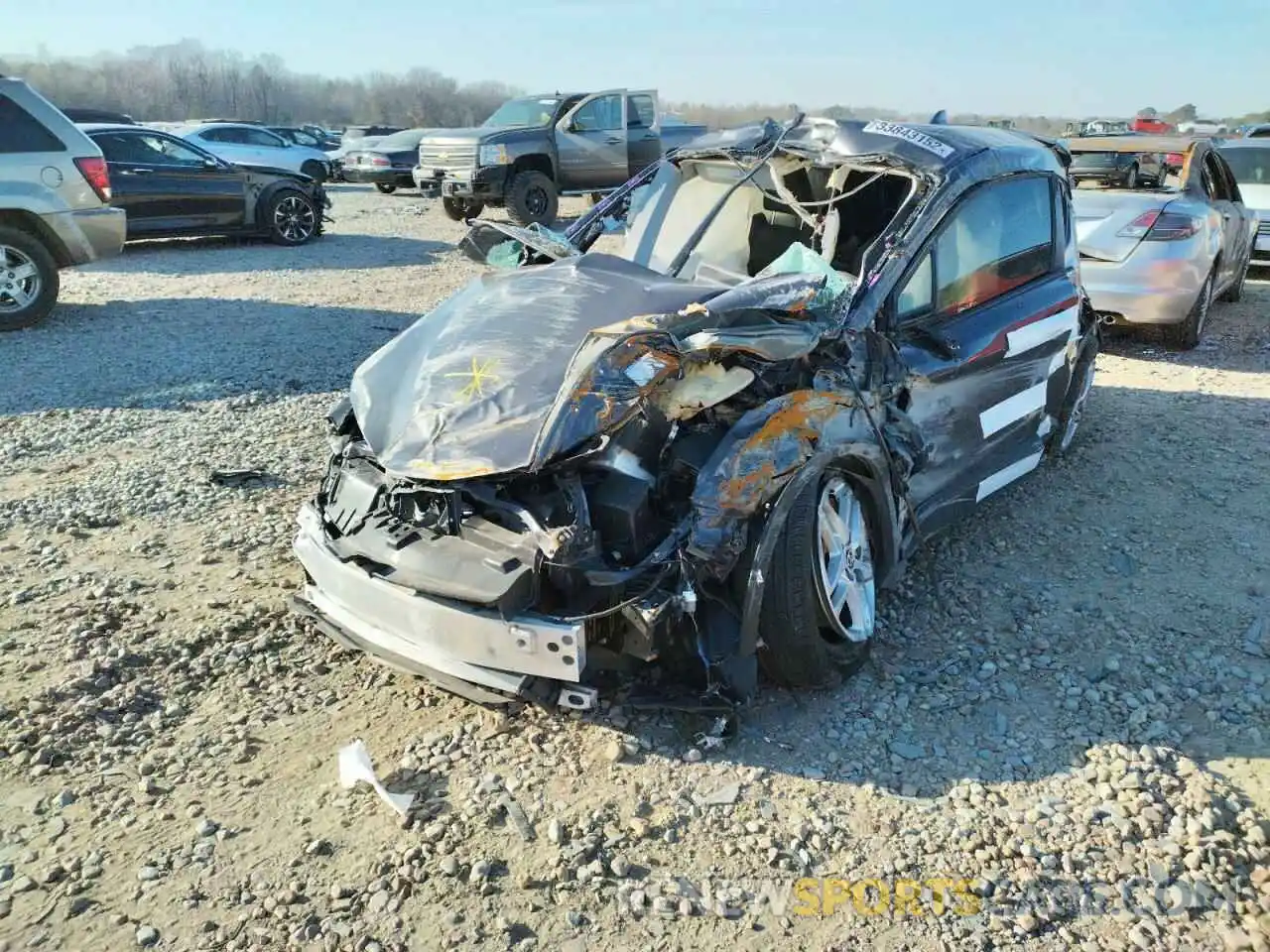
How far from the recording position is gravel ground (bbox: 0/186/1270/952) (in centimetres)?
247

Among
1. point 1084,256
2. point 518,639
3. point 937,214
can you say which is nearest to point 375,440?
point 518,639

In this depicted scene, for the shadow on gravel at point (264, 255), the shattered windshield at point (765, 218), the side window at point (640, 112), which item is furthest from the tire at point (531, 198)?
the shattered windshield at point (765, 218)

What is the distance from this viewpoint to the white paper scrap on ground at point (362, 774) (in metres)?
2.81

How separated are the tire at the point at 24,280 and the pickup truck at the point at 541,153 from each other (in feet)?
25.3

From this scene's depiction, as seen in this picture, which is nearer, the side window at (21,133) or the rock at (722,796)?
the rock at (722,796)

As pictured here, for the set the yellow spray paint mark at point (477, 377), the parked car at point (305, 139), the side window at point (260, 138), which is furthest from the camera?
the parked car at point (305, 139)

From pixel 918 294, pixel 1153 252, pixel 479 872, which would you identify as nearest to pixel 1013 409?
pixel 918 294

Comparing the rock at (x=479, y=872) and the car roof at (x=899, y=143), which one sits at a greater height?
the car roof at (x=899, y=143)

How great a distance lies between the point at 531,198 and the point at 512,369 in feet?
43.7

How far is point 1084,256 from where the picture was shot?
25.1 feet

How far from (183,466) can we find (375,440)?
2.62m

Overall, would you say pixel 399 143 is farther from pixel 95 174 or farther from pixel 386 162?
pixel 95 174

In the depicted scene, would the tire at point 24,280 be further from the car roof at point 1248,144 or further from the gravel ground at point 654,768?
the car roof at point 1248,144

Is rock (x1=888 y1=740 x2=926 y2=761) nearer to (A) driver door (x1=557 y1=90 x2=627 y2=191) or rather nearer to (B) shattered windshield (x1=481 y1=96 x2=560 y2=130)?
(A) driver door (x1=557 y1=90 x2=627 y2=191)
